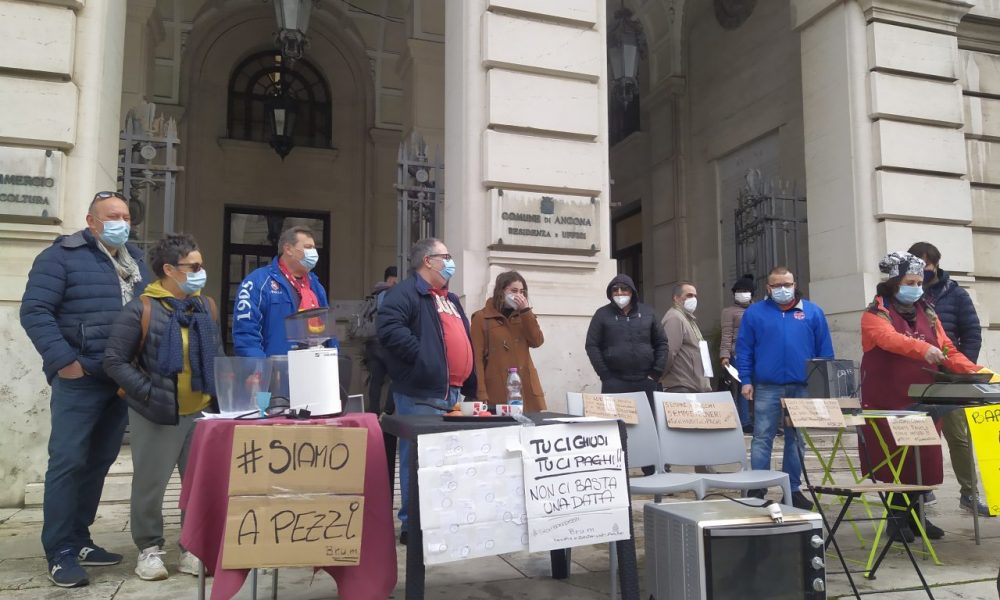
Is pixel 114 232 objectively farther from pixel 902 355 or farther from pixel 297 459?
pixel 902 355

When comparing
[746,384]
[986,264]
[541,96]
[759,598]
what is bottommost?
[759,598]

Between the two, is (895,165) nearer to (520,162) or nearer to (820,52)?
(820,52)

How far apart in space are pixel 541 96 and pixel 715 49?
7293 mm

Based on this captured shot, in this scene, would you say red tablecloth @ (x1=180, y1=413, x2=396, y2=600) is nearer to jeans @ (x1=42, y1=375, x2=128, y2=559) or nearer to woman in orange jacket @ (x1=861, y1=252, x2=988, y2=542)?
jeans @ (x1=42, y1=375, x2=128, y2=559)

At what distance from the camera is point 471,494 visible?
3.32m

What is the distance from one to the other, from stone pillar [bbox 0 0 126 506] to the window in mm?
7882

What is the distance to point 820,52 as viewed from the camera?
9.77 m

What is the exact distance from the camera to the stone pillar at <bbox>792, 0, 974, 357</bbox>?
8961mm

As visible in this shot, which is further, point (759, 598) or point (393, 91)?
point (393, 91)

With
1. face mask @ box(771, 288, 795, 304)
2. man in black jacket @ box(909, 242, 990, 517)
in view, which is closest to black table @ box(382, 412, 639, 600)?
face mask @ box(771, 288, 795, 304)

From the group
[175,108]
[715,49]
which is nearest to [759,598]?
[715,49]

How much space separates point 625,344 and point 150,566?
4002 millimetres

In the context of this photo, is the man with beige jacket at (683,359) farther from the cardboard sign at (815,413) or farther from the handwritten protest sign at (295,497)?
the handwritten protest sign at (295,497)

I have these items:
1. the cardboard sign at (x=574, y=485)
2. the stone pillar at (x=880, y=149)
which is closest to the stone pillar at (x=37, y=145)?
the cardboard sign at (x=574, y=485)
